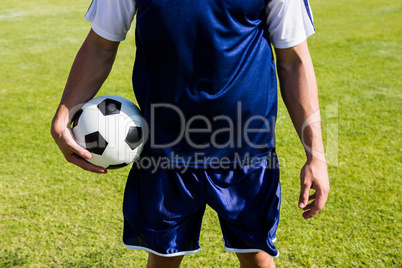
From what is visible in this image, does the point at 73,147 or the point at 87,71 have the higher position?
the point at 87,71

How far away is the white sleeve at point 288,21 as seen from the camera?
149 centimetres

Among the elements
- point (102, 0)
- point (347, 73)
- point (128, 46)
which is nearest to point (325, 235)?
point (102, 0)

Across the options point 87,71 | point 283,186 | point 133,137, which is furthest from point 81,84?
point 283,186

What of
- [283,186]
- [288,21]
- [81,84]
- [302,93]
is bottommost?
[283,186]

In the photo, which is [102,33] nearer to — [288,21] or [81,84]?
[81,84]

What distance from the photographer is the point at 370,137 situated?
165 inches

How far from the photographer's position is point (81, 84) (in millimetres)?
1672

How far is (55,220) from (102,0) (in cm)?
199

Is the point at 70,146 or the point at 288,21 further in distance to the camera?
the point at 70,146

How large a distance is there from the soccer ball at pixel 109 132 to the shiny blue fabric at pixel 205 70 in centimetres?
7

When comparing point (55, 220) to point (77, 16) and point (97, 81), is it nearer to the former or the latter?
point (97, 81)

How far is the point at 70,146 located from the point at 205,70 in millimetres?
604

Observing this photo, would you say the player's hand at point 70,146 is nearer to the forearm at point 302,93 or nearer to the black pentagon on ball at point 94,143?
the black pentagon on ball at point 94,143

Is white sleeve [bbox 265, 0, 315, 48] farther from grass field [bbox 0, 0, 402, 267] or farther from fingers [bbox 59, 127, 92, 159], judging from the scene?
grass field [bbox 0, 0, 402, 267]
